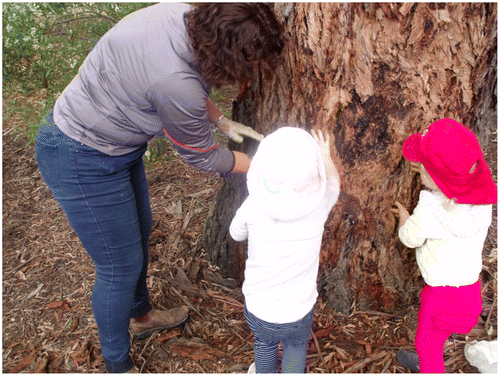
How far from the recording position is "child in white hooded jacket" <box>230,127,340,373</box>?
5.11ft

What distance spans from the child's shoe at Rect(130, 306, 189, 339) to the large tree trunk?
1.00 meters

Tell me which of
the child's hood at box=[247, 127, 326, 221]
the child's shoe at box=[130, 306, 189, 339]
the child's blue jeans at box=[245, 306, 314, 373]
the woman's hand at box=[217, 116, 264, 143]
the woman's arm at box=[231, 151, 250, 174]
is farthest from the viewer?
the child's shoe at box=[130, 306, 189, 339]

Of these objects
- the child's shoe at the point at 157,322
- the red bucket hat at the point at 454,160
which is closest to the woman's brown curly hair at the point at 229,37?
the red bucket hat at the point at 454,160

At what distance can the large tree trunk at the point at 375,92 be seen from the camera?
5.83 feet

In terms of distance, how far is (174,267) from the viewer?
3020 mm

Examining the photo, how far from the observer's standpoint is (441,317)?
2059mm

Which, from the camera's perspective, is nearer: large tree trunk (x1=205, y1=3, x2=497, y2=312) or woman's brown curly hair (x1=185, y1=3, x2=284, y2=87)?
woman's brown curly hair (x1=185, y1=3, x2=284, y2=87)

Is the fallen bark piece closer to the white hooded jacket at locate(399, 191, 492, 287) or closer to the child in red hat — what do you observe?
the child in red hat

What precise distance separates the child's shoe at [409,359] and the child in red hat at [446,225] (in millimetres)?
28

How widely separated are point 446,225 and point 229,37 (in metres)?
1.24

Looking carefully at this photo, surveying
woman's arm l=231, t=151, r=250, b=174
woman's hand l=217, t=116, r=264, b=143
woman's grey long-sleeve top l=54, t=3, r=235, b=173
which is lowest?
woman's arm l=231, t=151, r=250, b=174

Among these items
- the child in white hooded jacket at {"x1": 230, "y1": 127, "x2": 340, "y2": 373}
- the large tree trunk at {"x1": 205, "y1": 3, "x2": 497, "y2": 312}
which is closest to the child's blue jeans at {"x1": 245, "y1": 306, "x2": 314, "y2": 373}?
the child in white hooded jacket at {"x1": 230, "y1": 127, "x2": 340, "y2": 373}

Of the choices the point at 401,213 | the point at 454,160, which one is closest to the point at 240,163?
the point at 401,213

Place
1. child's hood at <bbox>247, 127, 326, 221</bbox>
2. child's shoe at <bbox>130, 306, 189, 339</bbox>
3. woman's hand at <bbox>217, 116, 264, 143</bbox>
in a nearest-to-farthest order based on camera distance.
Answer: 1. child's hood at <bbox>247, 127, 326, 221</bbox>
2. woman's hand at <bbox>217, 116, 264, 143</bbox>
3. child's shoe at <bbox>130, 306, 189, 339</bbox>
